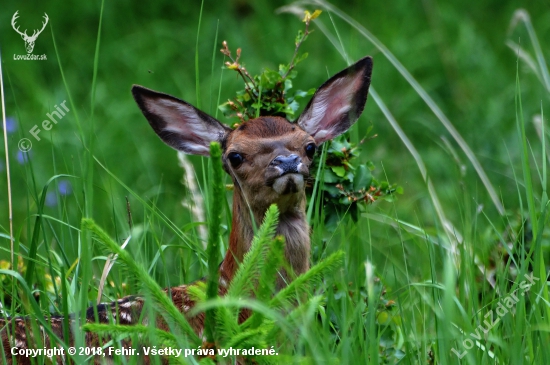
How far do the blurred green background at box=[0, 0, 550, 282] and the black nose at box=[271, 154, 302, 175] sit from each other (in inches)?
110

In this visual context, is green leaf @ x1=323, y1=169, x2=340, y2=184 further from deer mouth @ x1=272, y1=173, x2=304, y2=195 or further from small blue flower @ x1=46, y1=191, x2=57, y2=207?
small blue flower @ x1=46, y1=191, x2=57, y2=207

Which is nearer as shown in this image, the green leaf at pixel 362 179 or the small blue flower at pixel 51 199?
the green leaf at pixel 362 179

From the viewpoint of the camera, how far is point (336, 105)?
5090 mm

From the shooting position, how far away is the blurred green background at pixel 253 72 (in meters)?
8.32

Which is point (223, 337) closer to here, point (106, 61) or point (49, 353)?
point (49, 353)

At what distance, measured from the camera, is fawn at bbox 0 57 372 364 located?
4.11 m

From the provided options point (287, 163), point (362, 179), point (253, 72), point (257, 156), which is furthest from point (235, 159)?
point (253, 72)

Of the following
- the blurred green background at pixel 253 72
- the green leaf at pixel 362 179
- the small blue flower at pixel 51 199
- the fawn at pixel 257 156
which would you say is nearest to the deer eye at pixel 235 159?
the fawn at pixel 257 156

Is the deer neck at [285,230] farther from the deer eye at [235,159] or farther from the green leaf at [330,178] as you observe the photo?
the green leaf at [330,178]

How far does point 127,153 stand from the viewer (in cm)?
903

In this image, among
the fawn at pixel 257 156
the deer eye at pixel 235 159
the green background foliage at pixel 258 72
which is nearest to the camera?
the fawn at pixel 257 156

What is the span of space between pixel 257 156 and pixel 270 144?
85 mm

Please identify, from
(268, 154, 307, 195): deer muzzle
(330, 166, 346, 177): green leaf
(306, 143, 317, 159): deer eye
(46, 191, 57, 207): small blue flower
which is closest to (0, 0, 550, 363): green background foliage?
(46, 191, 57, 207): small blue flower

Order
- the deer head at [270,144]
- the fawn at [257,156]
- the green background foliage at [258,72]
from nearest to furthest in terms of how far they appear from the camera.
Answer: the fawn at [257,156] → the deer head at [270,144] → the green background foliage at [258,72]
